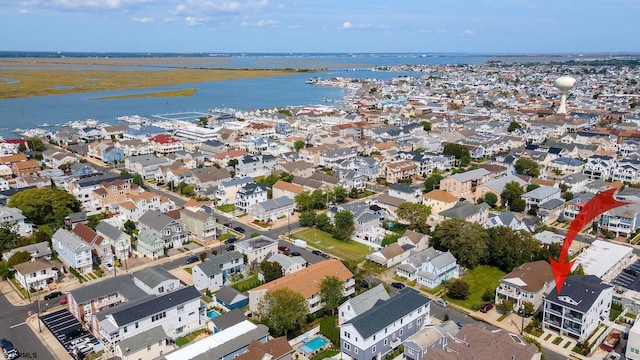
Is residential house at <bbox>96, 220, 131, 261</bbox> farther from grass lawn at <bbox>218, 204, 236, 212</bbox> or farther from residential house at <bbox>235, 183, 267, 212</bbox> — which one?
residential house at <bbox>235, 183, 267, 212</bbox>

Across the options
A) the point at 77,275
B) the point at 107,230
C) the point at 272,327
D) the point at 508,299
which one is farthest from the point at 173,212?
the point at 508,299

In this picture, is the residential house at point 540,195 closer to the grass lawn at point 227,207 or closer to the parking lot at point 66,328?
the grass lawn at point 227,207

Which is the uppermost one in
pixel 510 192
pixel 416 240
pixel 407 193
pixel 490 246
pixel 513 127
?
pixel 513 127

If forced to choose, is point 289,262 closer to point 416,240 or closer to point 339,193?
point 416,240

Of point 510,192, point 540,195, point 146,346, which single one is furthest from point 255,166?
point 146,346

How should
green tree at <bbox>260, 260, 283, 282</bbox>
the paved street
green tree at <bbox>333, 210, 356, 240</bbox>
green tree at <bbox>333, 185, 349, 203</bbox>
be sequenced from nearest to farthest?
the paved street < green tree at <bbox>260, 260, 283, 282</bbox> < green tree at <bbox>333, 210, 356, 240</bbox> < green tree at <bbox>333, 185, 349, 203</bbox>

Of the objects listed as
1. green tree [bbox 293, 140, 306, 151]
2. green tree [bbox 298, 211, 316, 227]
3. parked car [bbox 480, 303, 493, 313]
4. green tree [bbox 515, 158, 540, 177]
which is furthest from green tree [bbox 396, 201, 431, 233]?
green tree [bbox 293, 140, 306, 151]

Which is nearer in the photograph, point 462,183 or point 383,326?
point 383,326
